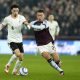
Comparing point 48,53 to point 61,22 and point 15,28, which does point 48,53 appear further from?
point 61,22

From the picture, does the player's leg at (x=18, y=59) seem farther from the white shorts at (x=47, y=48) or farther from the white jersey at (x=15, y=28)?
the white shorts at (x=47, y=48)

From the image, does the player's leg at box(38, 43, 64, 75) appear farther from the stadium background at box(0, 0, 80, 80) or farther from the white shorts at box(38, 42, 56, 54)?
the stadium background at box(0, 0, 80, 80)

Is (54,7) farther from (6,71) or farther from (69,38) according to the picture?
(6,71)

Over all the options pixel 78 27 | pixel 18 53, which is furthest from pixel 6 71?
pixel 78 27

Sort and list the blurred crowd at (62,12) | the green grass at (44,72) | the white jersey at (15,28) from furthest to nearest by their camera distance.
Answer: the blurred crowd at (62,12)
the white jersey at (15,28)
the green grass at (44,72)

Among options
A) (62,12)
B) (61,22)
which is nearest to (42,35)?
(61,22)

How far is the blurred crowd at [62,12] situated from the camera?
31.0m

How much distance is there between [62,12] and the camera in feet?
102

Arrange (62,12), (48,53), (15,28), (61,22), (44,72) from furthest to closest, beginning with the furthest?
(62,12), (61,22), (44,72), (15,28), (48,53)

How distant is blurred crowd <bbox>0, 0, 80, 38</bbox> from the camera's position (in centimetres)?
3095

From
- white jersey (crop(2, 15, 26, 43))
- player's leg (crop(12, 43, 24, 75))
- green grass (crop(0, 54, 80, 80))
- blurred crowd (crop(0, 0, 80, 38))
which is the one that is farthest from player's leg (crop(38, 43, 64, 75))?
blurred crowd (crop(0, 0, 80, 38))

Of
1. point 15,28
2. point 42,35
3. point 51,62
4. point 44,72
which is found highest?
point 15,28

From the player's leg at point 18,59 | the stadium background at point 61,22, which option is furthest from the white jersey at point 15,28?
the stadium background at point 61,22

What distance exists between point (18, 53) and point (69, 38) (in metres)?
15.8
